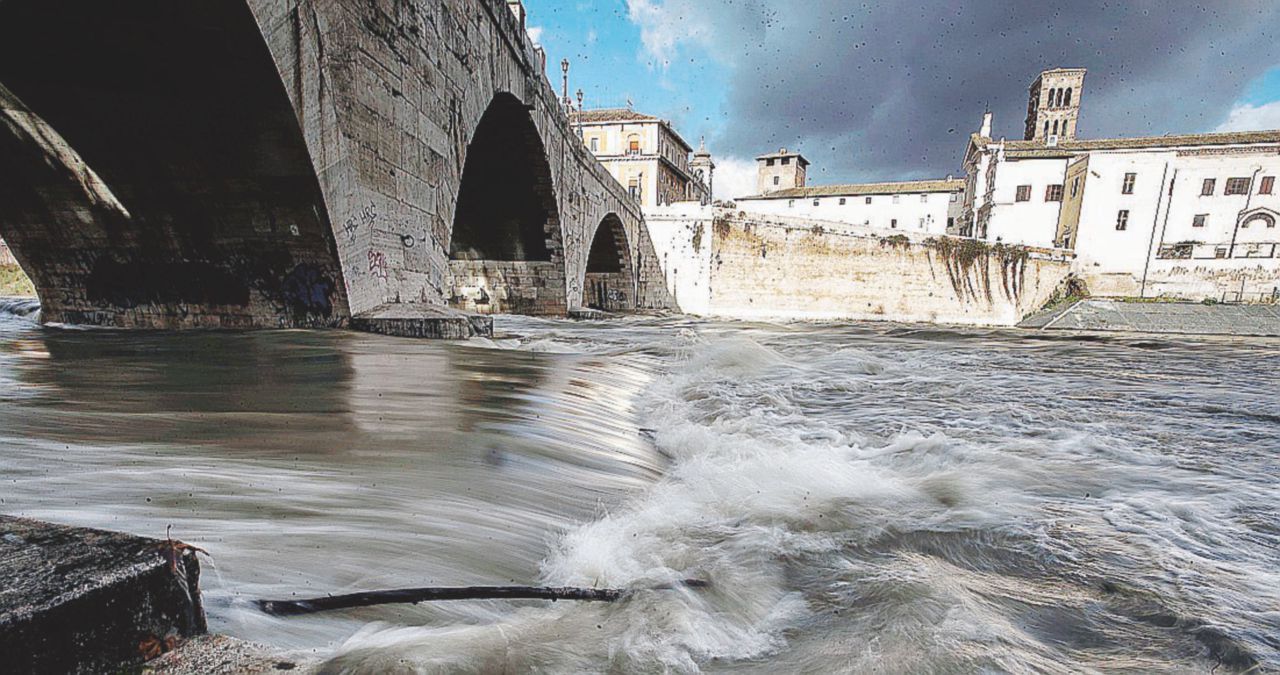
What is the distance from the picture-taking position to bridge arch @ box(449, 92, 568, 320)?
11.2 m

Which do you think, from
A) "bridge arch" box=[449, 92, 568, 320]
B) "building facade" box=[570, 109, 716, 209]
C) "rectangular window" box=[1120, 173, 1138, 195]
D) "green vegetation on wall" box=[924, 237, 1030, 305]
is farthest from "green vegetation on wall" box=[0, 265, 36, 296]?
"rectangular window" box=[1120, 173, 1138, 195]

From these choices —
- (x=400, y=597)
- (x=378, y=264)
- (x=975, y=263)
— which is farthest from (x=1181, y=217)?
(x=400, y=597)

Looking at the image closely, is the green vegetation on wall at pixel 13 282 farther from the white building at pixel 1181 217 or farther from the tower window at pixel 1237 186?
the tower window at pixel 1237 186

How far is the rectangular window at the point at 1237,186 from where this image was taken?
30.9 metres

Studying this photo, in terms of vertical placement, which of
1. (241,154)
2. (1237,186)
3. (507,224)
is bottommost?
(241,154)

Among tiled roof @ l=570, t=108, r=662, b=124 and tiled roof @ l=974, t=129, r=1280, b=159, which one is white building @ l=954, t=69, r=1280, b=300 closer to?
tiled roof @ l=974, t=129, r=1280, b=159

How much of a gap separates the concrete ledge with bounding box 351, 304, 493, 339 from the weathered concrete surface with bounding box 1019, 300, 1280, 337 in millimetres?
24952

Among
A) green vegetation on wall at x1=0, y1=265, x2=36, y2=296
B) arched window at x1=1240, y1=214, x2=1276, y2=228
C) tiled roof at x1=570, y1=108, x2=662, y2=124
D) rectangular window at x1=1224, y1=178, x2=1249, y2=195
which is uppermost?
tiled roof at x1=570, y1=108, x2=662, y2=124

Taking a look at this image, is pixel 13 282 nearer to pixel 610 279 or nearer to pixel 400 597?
pixel 610 279

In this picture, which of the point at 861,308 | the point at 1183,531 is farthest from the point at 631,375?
the point at 861,308

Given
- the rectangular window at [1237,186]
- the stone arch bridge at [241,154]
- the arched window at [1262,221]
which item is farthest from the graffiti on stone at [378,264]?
the arched window at [1262,221]

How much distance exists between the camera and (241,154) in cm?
538

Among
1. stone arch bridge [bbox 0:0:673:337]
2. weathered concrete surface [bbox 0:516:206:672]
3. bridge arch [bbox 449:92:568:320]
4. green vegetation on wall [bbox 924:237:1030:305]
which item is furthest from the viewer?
green vegetation on wall [bbox 924:237:1030:305]

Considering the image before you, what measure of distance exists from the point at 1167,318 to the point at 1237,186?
15201 mm
